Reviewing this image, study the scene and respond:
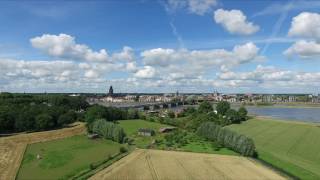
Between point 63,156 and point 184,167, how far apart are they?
21.5 m

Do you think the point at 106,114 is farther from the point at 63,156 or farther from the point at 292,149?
the point at 292,149

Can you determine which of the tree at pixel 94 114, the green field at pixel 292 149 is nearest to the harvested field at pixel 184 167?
the green field at pixel 292 149

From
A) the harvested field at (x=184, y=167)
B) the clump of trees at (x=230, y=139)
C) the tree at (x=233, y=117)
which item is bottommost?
the harvested field at (x=184, y=167)

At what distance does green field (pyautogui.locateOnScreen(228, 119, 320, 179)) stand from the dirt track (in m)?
39.4

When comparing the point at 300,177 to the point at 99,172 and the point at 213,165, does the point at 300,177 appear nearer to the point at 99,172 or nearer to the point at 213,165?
the point at 213,165

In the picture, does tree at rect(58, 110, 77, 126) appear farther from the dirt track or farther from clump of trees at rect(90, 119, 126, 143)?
clump of trees at rect(90, 119, 126, 143)

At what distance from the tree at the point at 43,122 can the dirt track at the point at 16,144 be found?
314cm

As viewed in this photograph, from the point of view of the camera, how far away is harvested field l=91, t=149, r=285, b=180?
46875mm

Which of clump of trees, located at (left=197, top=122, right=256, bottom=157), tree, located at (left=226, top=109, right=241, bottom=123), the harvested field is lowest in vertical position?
the harvested field

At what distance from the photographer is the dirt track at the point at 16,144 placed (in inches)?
1998

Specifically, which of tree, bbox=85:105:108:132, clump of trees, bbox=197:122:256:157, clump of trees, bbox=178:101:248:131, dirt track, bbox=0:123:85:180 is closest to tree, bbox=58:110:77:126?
dirt track, bbox=0:123:85:180

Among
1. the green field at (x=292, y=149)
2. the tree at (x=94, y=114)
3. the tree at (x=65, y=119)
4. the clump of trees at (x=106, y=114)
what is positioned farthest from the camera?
the clump of trees at (x=106, y=114)

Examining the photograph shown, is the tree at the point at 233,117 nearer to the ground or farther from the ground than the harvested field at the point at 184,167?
farther from the ground

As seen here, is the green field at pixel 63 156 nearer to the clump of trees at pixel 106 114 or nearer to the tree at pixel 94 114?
the tree at pixel 94 114
